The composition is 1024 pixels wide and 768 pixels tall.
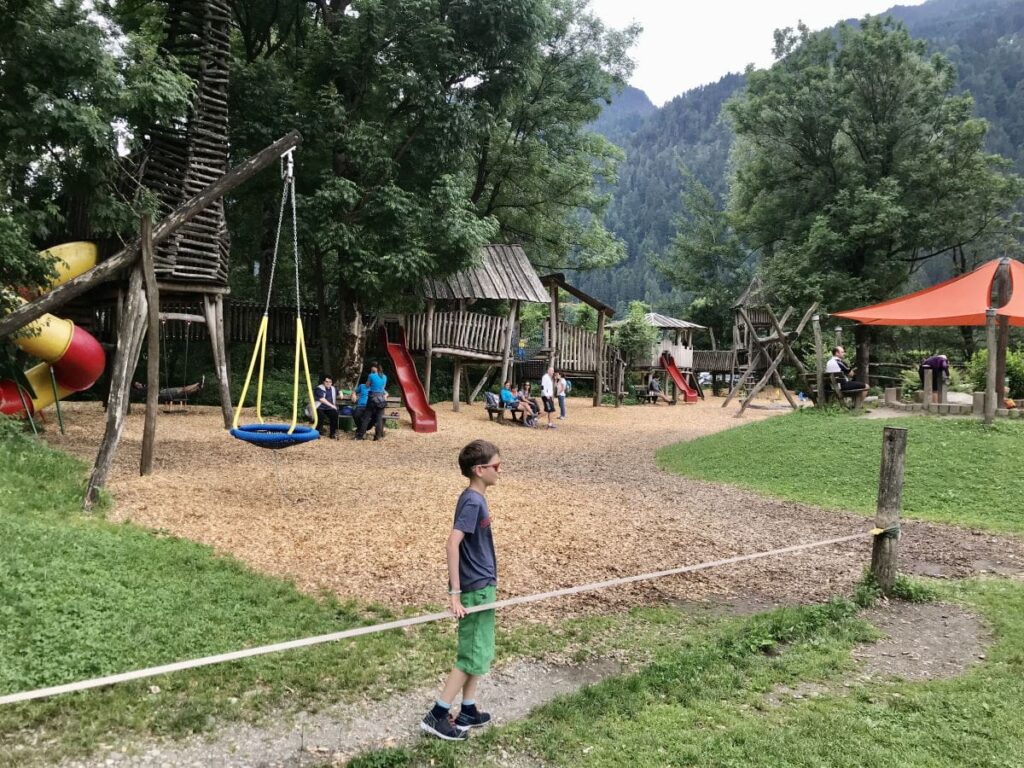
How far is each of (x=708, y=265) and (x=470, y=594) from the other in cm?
4515

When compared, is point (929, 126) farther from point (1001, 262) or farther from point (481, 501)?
point (481, 501)

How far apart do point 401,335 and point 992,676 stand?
692 inches

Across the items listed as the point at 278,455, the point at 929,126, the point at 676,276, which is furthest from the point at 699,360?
the point at 278,455

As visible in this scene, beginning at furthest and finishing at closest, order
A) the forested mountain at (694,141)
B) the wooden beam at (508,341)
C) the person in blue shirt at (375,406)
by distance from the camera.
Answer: the forested mountain at (694,141)
the wooden beam at (508,341)
the person in blue shirt at (375,406)

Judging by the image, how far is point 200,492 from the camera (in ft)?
28.9

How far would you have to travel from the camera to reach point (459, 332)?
20.8 metres

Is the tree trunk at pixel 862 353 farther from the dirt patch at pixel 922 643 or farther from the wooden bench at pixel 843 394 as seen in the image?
the dirt patch at pixel 922 643

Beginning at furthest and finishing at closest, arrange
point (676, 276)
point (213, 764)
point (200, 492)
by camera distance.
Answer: point (676, 276) → point (200, 492) → point (213, 764)

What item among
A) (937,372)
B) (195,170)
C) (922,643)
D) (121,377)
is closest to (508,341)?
(195,170)

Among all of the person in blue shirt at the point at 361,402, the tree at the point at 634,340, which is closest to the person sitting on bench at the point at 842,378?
the person in blue shirt at the point at 361,402

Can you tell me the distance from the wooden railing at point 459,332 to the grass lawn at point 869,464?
7.86 meters

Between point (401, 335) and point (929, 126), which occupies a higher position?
point (929, 126)

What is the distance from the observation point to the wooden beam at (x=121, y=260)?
27.5 ft

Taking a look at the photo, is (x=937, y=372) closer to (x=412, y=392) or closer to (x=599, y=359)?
(x=599, y=359)
